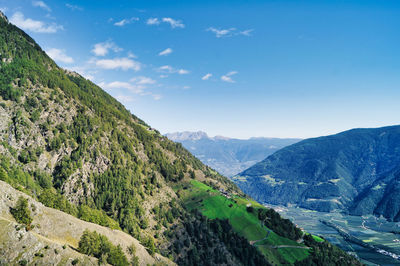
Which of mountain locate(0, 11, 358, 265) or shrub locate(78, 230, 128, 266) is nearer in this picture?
shrub locate(78, 230, 128, 266)

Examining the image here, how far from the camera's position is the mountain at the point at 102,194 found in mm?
88500

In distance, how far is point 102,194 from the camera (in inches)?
5374

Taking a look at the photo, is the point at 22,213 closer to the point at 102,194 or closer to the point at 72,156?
the point at 102,194

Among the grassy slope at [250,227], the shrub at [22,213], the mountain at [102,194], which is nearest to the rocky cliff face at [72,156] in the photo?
the mountain at [102,194]

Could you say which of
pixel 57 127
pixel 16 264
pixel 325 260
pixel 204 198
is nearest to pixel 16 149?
pixel 57 127

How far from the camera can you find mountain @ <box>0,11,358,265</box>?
88.5 metres

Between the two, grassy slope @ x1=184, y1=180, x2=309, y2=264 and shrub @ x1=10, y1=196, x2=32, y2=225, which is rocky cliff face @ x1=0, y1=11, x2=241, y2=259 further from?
shrub @ x1=10, y1=196, x2=32, y2=225

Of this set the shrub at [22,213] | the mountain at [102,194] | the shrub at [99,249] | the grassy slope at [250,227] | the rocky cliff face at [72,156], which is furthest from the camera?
the grassy slope at [250,227]

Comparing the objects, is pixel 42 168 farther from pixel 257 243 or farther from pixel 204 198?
pixel 257 243

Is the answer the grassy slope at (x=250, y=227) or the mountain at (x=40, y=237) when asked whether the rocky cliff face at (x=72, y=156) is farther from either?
the mountain at (x=40, y=237)

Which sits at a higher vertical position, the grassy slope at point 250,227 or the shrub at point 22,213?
the shrub at point 22,213

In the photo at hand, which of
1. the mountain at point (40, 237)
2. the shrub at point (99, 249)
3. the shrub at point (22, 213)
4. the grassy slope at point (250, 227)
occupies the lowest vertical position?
the grassy slope at point (250, 227)

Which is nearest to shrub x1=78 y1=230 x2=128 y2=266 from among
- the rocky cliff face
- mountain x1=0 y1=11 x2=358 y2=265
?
mountain x1=0 y1=11 x2=358 y2=265

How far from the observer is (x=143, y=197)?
152250 mm
